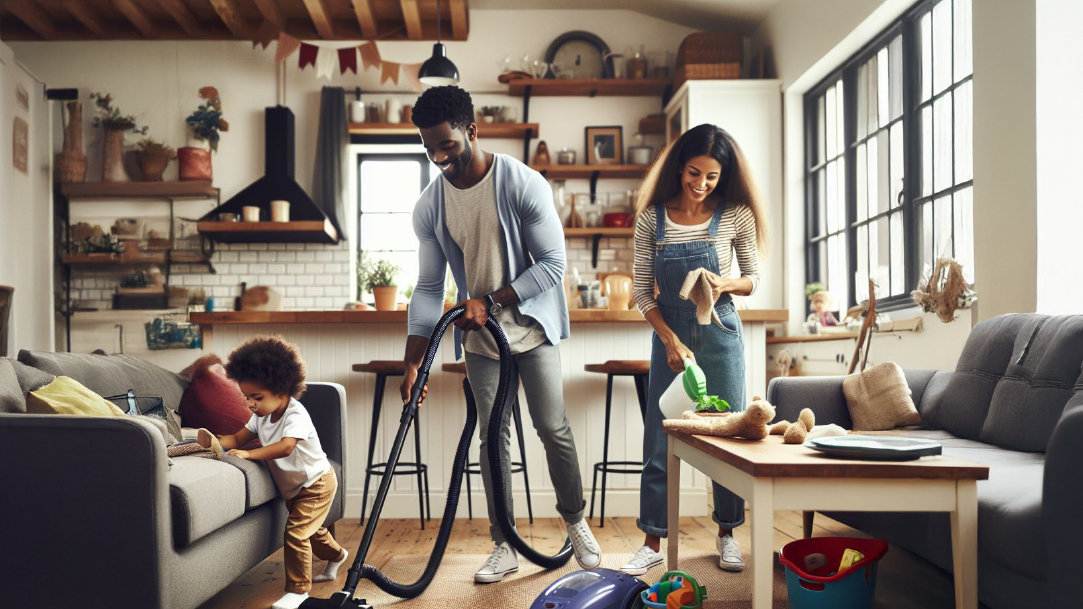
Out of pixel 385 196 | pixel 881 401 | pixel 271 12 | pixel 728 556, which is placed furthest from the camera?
pixel 385 196

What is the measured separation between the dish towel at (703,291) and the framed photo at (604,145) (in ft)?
12.9

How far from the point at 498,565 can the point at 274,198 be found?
13.8ft

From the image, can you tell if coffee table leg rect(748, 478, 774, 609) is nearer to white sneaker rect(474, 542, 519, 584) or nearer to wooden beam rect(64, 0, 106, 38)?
white sneaker rect(474, 542, 519, 584)

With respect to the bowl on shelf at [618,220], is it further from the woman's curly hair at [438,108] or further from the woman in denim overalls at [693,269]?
the woman's curly hair at [438,108]

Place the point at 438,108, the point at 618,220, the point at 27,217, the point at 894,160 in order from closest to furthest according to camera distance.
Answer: the point at 438,108
the point at 894,160
the point at 27,217
the point at 618,220

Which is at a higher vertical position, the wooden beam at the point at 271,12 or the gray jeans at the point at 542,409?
the wooden beam at the point at 271,12

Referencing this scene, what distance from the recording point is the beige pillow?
111 inches

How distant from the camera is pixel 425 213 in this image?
2.63 m

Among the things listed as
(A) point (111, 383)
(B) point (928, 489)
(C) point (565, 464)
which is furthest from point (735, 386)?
(A) point (111, 383)

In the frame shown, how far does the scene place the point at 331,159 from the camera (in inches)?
243

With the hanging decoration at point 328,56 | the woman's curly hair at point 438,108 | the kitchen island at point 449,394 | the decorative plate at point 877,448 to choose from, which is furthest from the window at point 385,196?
the decorative plate at point 877,448

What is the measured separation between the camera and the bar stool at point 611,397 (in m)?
3.41

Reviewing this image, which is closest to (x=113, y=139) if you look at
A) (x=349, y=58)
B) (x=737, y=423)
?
(x=349, y=58)

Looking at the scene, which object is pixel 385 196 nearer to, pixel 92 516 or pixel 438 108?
pixel 438 108
